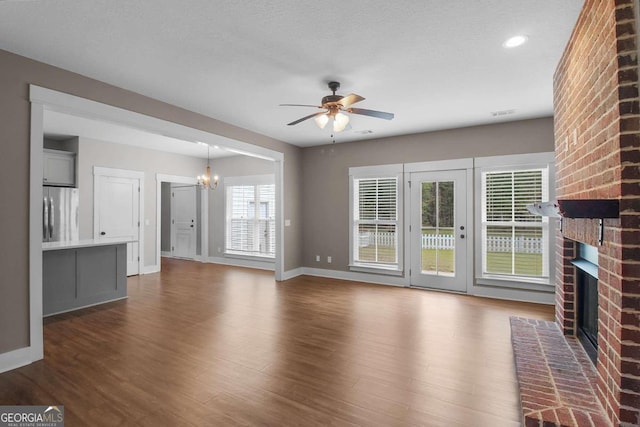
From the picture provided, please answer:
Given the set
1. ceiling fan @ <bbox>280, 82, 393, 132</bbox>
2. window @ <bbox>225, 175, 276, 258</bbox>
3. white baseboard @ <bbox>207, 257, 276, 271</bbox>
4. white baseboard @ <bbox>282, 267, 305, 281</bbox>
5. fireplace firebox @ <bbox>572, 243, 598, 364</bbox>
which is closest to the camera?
fireplace firebox @ <bbox>572, 243, 598, 364</bbox>

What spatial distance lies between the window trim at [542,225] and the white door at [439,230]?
0.19 metres

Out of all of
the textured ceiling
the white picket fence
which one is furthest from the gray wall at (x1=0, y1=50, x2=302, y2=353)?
the white picket fence

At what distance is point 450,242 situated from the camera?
5.13m

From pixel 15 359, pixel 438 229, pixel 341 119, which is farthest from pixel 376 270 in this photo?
pixel 15 359

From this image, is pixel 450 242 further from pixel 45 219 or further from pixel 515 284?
pixel 45 219

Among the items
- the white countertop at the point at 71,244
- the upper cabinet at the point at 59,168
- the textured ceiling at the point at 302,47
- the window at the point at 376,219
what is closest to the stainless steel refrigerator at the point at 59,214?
the upper cabinet at the point at 59,168

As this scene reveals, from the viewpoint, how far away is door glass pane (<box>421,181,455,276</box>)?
16.8ft

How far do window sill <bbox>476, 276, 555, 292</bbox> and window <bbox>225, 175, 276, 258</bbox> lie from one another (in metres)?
4.30

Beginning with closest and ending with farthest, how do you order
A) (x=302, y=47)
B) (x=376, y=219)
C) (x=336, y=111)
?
(x=302, y=47) < (x=336, y=111) < (x=376, y=219)

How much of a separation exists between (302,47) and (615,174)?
2293 mm

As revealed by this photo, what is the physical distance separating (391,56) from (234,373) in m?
3.03

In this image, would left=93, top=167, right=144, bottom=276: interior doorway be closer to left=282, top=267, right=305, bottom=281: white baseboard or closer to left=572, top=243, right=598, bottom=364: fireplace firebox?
left=282, top=267, right=305, bottom=281: white baseboard

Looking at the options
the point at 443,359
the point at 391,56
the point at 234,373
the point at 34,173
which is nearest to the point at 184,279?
the point at 34,173

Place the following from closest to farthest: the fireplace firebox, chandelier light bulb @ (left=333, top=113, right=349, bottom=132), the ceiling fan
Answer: the fireplace firebox → the ceiling fan → chandelier light bulb @ (left=333, top=113, right=349, bottom=132)
